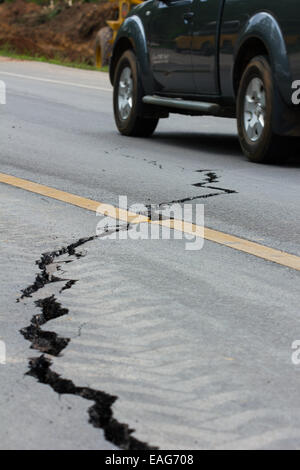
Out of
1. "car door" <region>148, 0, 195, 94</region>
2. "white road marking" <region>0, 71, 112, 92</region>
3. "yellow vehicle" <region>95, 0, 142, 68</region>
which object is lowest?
"white road marking" <region>0, 71, 112, 92</region>

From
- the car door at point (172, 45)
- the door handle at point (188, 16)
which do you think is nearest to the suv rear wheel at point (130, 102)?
the car door at point (172, 45)

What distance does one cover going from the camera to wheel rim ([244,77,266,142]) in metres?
8.55

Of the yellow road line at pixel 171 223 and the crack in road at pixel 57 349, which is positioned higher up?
the crack in road at pixel 57 349

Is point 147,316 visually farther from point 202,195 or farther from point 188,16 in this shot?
point 188,16

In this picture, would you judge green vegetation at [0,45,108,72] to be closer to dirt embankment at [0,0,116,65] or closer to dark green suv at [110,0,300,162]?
dirt embankment at [0,0,116,65]

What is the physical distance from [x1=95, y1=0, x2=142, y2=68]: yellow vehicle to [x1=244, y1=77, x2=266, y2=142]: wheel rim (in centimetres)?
1224

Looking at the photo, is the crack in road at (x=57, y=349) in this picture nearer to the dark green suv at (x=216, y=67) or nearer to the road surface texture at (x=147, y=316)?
A: the road surface texture at (x=147, y=316)

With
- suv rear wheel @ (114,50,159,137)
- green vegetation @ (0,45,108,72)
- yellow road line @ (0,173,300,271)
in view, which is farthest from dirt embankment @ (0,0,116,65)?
yellow road line @ (0,173,300,271)

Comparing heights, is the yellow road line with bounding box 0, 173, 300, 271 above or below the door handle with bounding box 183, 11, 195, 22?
below

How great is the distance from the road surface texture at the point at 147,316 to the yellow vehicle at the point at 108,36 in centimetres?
1273

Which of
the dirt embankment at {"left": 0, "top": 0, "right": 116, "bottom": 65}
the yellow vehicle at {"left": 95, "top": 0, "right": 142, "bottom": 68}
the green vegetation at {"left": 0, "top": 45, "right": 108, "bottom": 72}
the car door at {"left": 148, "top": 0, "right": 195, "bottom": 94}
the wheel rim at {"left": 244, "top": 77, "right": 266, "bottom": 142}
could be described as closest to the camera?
the wheel rim at {"left": 244, "top": 77, "right": 266, "bottom": 142}

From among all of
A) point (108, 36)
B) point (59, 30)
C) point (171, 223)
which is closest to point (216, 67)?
point (171, 223)

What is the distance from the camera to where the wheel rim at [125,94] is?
1086 centimetres
